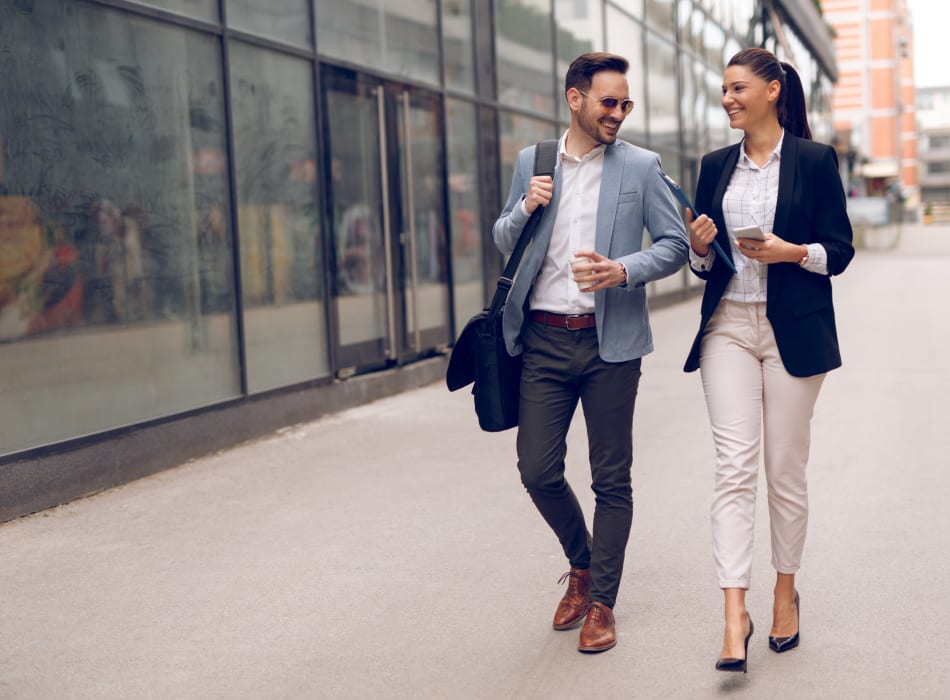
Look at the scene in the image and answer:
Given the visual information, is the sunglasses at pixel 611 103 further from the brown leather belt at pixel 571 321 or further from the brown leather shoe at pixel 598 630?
the brown leather shoe at pixel 598 630

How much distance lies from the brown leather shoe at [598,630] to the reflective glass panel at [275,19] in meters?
5.81

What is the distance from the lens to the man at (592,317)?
418cm

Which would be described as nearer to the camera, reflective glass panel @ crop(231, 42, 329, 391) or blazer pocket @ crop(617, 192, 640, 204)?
blazer pocket @ crop(617, 192, 640, 204)

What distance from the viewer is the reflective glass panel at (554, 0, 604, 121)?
1617 cm

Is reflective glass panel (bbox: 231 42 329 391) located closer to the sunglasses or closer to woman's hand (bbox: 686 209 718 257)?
the sunglasses

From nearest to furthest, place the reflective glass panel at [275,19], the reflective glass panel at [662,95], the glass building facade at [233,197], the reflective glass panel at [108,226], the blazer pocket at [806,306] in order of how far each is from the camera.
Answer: the blazer pocket at [806,306], the reflective glass panel at [108,226], the glass building facade at [233,197], the reflective glass panel at [275,19], the reflective glass panel at [662,95]

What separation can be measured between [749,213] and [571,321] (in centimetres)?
68

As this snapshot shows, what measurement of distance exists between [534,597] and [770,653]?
1.02 metres

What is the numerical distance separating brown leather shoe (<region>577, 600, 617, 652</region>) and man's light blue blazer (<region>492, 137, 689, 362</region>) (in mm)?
847

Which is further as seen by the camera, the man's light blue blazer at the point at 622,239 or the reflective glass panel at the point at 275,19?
the reflective glass panel at the point at 275,19

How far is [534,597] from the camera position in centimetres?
483

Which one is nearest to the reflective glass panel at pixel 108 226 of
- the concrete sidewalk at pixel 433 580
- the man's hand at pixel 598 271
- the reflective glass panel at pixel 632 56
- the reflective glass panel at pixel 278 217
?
the reflective glass panel at pixel 278 217

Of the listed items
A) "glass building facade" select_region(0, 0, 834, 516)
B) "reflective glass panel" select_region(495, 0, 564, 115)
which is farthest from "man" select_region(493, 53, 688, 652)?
"reflective glass panel" select_region(495, 0, 564, 115)

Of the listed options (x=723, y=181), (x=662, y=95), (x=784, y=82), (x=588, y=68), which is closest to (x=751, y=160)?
(x=723, y=181)
